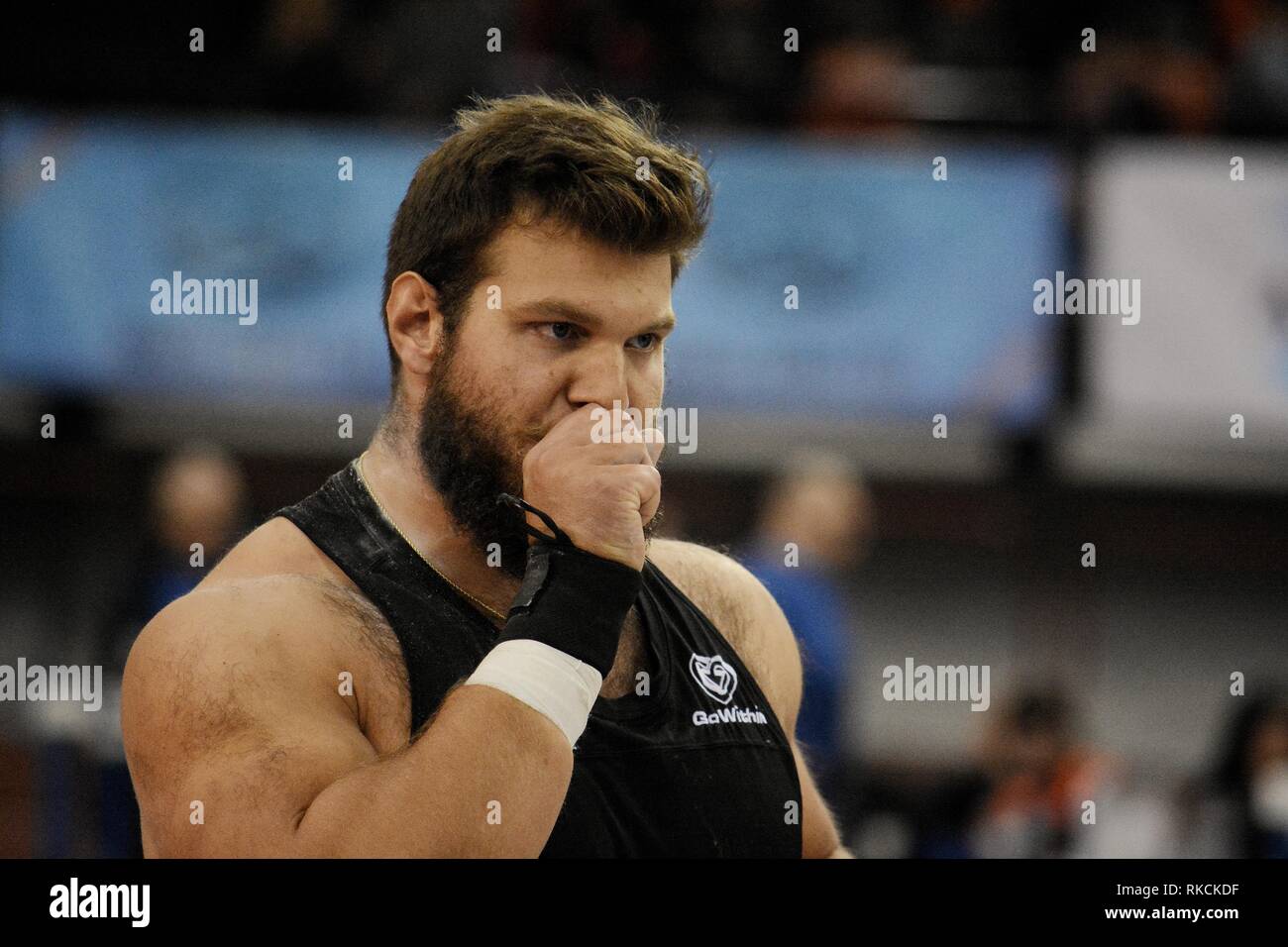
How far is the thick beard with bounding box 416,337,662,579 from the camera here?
9.17ft

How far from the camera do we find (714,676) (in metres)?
3.05

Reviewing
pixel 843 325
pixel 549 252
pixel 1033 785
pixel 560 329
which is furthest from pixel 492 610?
pixel 843 325

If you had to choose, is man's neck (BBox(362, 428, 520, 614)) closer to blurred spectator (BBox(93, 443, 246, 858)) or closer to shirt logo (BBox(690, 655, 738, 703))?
shirt logo (BBox(690, 655, 738, 703))

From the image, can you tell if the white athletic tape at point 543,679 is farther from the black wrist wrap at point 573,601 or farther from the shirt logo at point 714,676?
the shirt logo at point 714,676

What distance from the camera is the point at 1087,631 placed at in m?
9.75

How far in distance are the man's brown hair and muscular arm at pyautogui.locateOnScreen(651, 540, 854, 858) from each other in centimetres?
73

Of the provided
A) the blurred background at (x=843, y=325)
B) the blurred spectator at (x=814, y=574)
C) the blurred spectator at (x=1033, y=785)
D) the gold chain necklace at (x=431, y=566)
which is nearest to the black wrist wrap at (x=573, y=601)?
the gold chain necklace at (x=431, y=566)

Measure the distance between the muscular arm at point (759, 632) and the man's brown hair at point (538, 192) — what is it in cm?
73

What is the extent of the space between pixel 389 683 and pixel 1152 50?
894cm

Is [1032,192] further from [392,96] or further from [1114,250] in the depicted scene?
[392,96]

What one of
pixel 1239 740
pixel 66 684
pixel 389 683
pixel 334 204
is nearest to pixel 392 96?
pixel 334 204

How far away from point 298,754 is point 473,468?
64 centimetres

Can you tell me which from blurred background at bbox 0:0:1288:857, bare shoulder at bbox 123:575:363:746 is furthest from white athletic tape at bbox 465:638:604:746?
blurred background at bbox 0:0:1288:857

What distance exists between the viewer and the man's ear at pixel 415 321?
288cm
